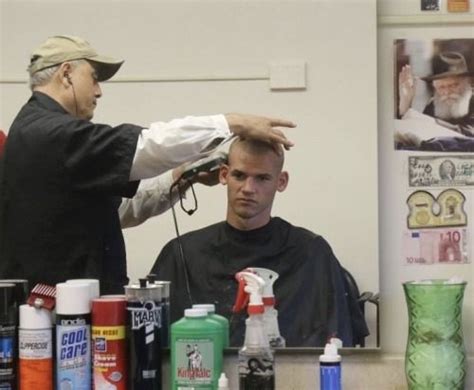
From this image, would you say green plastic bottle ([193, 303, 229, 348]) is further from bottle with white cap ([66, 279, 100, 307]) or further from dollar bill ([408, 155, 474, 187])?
dollar bill ([408, 155, 474, 187])

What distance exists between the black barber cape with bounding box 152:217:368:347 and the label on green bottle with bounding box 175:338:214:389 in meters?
0.10

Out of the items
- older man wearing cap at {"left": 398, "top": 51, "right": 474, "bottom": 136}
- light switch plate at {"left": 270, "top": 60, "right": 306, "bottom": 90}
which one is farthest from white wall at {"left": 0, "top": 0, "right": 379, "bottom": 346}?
older man wearing cap at {"left": 398, "top": 51, "right": 474, "bottom": 136}

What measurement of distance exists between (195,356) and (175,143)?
1.25ft

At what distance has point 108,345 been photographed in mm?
1361

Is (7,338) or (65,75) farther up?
(65,75)

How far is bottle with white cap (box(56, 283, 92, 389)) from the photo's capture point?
136cm

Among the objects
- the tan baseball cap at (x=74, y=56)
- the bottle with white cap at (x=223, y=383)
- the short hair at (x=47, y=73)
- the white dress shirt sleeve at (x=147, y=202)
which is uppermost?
the tan baseball cap at (x=74, y=56)

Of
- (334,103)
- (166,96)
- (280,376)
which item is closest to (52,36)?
(166,96)

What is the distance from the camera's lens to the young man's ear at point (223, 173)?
1.47 meters

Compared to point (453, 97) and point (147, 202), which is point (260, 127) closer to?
point (147, 202)

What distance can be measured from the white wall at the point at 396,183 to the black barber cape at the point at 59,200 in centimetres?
48

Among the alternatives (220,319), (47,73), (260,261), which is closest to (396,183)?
(260,261)

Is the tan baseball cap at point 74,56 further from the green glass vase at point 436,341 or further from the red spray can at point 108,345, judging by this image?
the green glass vase at point 436,341

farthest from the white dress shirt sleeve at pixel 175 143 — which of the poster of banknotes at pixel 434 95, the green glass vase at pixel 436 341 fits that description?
the green glass vase at pixel 436 341
